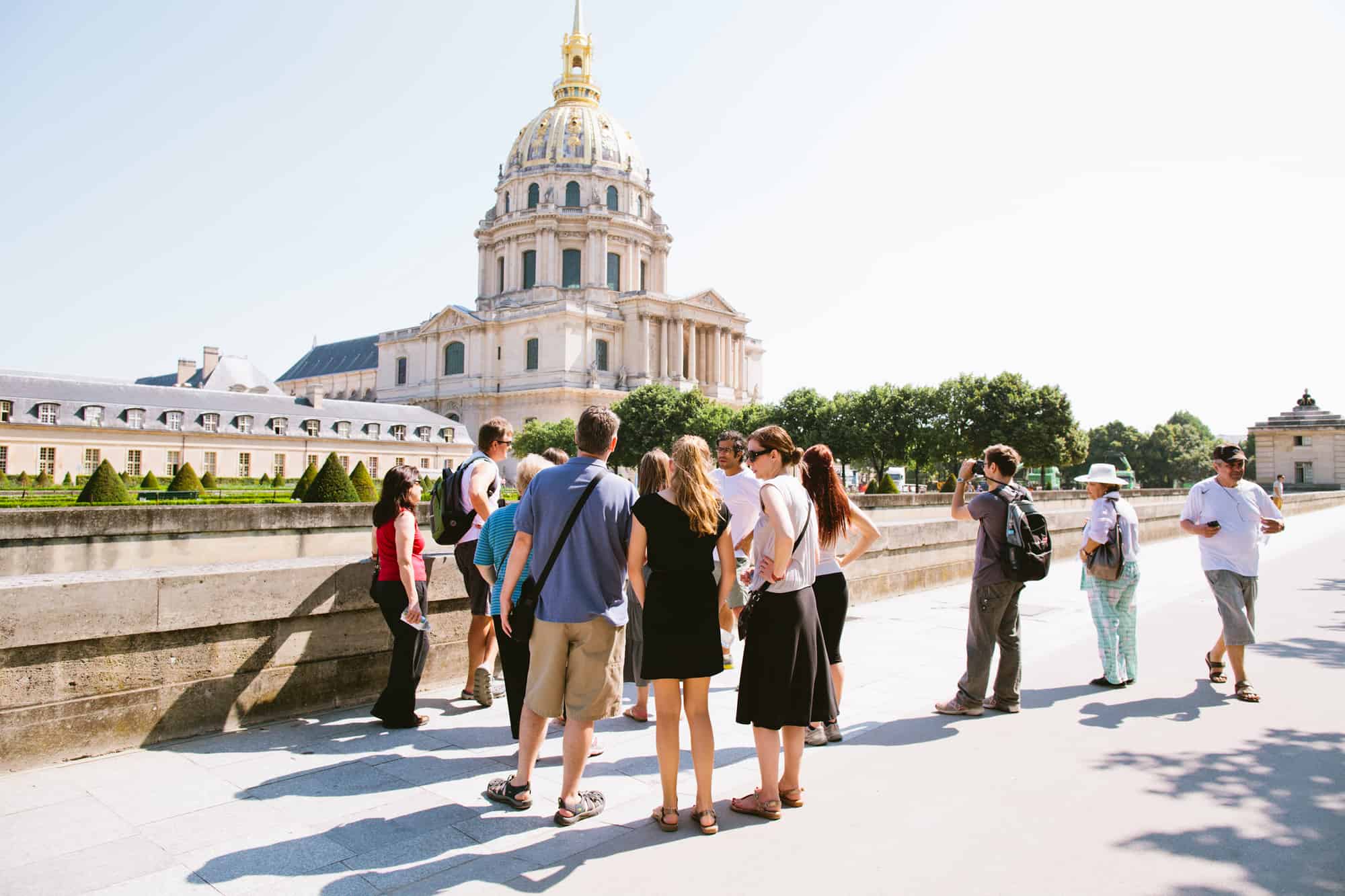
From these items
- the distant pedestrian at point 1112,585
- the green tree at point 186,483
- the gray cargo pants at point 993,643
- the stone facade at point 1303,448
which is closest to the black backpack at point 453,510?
the gray cargo pants at point 993,643

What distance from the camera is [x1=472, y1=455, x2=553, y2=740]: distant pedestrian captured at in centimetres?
479

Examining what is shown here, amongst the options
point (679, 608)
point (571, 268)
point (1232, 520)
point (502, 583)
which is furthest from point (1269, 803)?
point (571, 268)

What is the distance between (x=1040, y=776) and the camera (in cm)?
466

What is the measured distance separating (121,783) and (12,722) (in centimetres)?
70

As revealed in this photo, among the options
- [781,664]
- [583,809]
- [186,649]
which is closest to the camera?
[583,809]

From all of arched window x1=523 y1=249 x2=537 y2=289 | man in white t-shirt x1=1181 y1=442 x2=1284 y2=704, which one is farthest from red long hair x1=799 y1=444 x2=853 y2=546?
arched window x1=523 y1=249 x2=537 y2=289

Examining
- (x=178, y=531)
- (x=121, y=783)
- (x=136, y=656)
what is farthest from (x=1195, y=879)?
(x=178, y=531)

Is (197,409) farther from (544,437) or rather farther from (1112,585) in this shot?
(1112,585)

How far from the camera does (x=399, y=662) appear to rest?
5.43 metres

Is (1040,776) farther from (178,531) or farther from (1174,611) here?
(178,531)

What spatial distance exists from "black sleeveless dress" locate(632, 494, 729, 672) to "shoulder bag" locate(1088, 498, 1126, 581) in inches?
160

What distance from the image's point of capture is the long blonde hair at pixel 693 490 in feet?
12.8

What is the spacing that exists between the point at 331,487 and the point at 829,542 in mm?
24611

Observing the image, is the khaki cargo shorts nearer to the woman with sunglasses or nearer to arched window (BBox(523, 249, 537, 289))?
the woman with sunglasses
